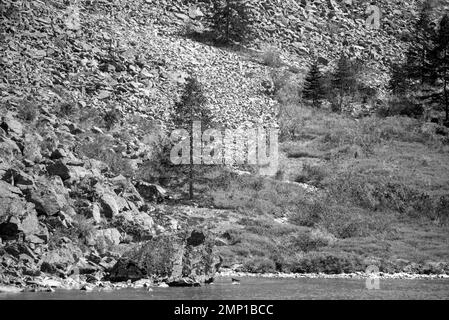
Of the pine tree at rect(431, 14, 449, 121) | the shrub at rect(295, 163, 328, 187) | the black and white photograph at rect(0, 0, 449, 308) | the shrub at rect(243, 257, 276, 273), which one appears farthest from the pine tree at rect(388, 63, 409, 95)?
the shrub at rect(243, 257, 276, 273)

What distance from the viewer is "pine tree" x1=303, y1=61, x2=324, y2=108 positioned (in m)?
71.6

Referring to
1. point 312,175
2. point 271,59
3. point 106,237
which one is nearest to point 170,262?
point 106,237

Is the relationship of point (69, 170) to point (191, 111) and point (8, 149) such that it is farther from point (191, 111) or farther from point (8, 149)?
point (191, 111)

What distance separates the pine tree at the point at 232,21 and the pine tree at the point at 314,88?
11.7 metres

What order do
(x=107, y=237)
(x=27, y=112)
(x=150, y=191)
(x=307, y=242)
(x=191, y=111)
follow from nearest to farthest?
(x=107, y=237) → (x=307, y=242) → (x=27, y=112) → (x=150, y=191) → (x=191, y=111)

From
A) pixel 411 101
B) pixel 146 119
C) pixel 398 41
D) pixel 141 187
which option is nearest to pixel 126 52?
pixel 146 119

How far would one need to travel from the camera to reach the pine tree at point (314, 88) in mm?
71562

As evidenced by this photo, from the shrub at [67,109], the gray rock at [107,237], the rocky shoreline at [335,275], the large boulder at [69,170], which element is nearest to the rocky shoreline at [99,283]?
the rocky shoreline at [335,275]

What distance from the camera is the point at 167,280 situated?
104 feet

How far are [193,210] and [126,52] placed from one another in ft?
71.8

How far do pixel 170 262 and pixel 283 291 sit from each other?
6.26 meters

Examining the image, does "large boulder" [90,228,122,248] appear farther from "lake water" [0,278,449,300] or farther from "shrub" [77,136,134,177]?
"shrub" [77,136,134,177]

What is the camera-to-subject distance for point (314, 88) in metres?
71.6

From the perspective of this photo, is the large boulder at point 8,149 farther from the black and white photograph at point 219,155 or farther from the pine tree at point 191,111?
the pine tree at point 191,111
